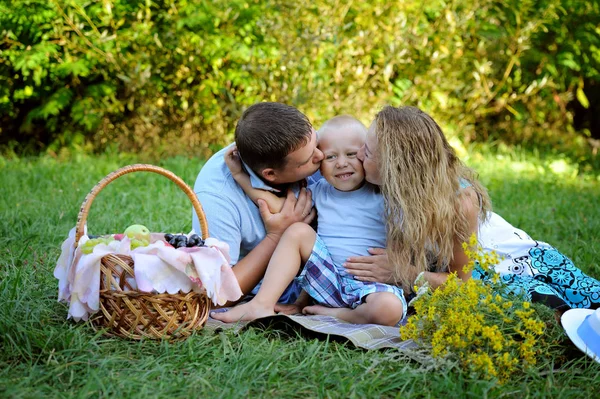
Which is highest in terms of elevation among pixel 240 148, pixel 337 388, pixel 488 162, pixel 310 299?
pixel 240 148

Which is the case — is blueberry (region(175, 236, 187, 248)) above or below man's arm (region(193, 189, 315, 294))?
above

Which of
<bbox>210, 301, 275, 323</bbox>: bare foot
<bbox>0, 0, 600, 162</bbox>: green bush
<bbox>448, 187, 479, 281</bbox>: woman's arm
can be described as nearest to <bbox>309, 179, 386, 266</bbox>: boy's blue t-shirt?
<bbox>448, 187, 479, 281</bbox>: woman's arm

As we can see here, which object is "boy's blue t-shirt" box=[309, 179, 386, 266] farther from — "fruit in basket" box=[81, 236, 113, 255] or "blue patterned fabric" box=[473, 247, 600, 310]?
"fruit in basket" box=[81, 236, 113, 255]

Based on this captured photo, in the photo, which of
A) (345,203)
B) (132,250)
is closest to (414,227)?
(345,203)

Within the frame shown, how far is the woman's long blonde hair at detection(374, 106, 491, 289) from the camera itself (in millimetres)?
3051

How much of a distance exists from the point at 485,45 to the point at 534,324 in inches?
239

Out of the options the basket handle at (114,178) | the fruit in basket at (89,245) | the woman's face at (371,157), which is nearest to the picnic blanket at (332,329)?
the basket handle at (114,178)

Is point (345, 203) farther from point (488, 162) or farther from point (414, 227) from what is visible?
point (488, 162)

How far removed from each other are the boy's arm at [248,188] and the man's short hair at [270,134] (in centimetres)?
9

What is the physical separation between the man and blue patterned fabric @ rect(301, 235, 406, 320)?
0.20 meters

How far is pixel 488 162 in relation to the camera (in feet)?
23.8

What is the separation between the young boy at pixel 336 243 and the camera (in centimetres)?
308

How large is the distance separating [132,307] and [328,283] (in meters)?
0.93

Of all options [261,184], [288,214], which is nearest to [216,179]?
[261,184]
